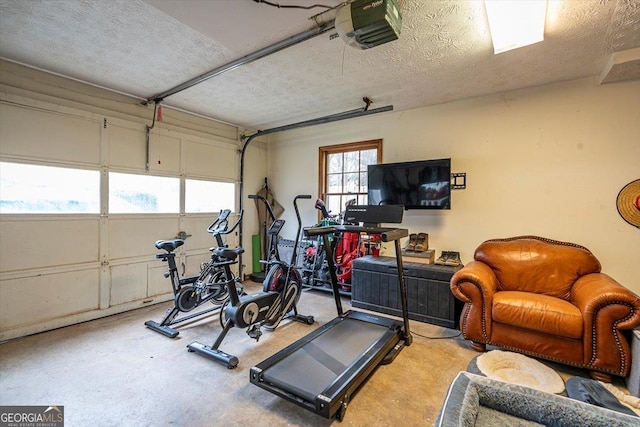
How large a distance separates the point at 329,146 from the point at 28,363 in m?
4.55

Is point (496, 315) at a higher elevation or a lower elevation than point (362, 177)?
lower

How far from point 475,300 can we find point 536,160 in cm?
199

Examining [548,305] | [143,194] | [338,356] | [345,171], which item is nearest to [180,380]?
[338,356]

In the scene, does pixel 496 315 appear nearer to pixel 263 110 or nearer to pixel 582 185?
pixel 582 185

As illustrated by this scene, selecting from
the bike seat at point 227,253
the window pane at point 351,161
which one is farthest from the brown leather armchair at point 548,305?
the window pane at point 351,161

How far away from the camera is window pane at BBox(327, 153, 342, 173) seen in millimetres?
5227

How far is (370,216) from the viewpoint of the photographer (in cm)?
309

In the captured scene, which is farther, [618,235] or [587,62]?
[618,235]

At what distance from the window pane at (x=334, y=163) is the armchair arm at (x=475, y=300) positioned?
9.55 ft

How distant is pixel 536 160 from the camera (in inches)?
139

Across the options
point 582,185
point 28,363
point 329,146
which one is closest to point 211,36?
point 329,146

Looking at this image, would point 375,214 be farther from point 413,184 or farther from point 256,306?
point 256,306

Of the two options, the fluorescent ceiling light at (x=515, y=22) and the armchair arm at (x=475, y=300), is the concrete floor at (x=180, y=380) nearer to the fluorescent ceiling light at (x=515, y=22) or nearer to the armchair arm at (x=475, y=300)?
the armchair arm at (x=475, y=300)

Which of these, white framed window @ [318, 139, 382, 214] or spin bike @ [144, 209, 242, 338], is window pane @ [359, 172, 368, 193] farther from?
spin bike @ [144, 209, 242, 338]
